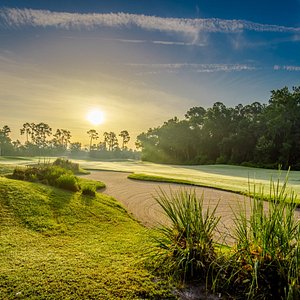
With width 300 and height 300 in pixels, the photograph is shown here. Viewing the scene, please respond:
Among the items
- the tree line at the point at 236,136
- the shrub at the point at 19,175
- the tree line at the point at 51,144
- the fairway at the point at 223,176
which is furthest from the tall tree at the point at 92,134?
the shrub at the point at 19,175

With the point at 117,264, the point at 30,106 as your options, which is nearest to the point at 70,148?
the point at 30,106

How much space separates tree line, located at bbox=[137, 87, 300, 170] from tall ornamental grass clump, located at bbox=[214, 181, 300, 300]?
105 feet

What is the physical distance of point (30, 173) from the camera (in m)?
9.83

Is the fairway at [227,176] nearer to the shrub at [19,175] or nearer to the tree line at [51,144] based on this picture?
the shrub at [19,175]

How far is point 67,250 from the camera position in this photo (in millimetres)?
4129

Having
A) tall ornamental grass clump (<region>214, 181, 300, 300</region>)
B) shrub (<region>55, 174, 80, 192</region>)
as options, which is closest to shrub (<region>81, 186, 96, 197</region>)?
shrub (<region>55, 174, 80, 192</region>)

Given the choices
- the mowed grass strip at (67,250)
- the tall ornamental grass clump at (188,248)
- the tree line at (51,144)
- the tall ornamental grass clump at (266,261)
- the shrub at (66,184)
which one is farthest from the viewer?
the tree line at (51,144)

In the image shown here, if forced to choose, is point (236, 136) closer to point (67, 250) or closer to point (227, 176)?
point (227, 176)

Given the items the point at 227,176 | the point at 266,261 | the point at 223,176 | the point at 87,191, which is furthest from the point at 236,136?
the point at 266,261

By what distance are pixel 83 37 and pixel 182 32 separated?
5019 mm

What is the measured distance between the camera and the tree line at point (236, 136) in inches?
Result: 1531

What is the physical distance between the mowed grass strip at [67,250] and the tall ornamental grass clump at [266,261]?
89 centimetres

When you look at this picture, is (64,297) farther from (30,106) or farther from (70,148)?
(70,148)

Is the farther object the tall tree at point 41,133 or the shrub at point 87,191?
the tall tree at point 41,133
